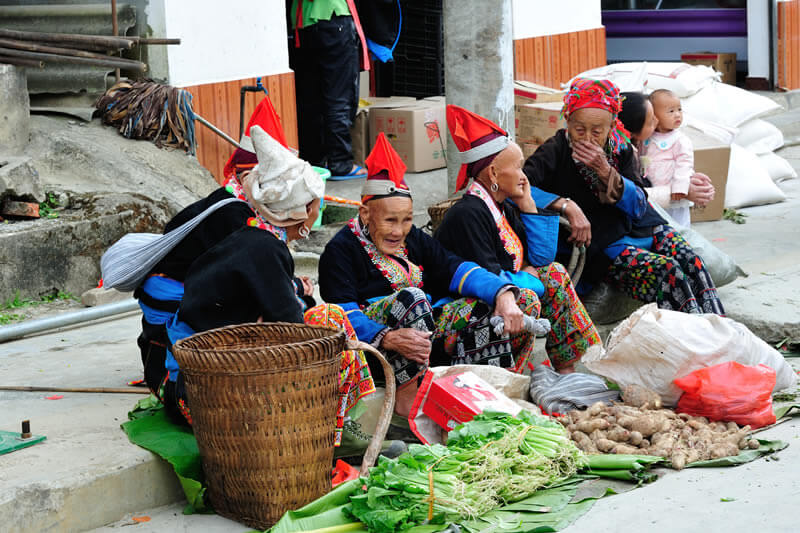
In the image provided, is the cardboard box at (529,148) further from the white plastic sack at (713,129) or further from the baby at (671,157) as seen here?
the baby at (671,157)

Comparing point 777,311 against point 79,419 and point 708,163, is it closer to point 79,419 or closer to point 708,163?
point 708,163

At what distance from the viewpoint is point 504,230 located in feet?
15.6

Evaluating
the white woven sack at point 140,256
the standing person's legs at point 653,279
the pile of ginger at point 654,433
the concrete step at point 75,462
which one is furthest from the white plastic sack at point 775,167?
the white woven sack at point 140,256

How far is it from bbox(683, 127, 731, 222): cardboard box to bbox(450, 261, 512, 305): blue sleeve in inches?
141

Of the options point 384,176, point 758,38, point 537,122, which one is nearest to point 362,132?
point 537,122

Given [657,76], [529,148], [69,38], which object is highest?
[69,38]

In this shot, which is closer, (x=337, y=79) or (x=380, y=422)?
(x=380, y=422)

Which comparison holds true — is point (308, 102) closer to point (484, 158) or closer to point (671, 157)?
point (671, 157)

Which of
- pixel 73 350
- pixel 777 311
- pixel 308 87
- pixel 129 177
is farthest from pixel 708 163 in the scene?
pixel 73 350

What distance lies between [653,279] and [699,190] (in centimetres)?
102

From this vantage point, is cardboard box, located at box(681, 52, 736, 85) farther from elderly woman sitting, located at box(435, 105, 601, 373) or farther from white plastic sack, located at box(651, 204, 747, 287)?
elderly woman sitting, located at box(435, 105, 601, 373)

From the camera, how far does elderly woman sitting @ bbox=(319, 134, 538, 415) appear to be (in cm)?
421

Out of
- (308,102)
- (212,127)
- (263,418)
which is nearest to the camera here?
(263,418)

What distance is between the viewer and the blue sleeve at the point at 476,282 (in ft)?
14.3
